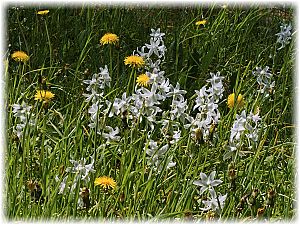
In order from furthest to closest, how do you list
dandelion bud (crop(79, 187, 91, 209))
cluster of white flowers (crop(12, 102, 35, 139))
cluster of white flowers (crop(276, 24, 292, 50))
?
cluster of white flowers (crop(276, 24, 292, 50)) < cluster of white flowers (crop(12, 102, 35, 139)) < dandelion bud (crop(79, 187, 91, 209))

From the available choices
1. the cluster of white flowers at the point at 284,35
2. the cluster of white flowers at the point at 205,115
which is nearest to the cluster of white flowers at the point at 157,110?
the cluster of white flowers at the point at 205,115

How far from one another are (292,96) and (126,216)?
1.42 metres

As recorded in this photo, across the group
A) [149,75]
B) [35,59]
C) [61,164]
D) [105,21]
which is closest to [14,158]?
[61,164]

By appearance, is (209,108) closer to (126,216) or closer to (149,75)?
(149,75)

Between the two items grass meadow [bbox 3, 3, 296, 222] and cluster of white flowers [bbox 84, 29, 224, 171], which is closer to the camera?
grass meadow [bbox 3, 3, 296, 222]

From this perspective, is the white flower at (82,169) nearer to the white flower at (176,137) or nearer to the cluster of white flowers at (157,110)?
the cluster of white flowers at (157,110)

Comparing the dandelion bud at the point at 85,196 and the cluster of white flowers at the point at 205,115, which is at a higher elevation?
the cluster of white flowers at the point at 205,115

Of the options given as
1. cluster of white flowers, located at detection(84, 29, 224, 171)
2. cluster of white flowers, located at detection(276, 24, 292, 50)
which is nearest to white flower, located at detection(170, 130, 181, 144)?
cluster of white flowers, located at detection(84, 29, 224, 171)

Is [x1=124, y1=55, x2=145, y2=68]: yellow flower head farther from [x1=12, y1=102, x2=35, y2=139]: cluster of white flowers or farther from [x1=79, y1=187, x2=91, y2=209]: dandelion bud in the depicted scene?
[x1=79, y1=187, x2=91, y2=209]: dandelion bud

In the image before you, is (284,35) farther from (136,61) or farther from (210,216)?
(210,216)

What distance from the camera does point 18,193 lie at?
218 cm

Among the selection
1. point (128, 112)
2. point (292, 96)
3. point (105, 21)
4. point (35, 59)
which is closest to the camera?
point (128, 112)

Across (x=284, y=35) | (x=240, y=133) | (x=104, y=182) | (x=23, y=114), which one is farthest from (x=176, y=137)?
(x=284, y=35)

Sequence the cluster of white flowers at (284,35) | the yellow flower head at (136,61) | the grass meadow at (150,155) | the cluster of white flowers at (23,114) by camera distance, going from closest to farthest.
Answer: the grass meadow at (150,155)
the cluster of white flowers at (23,114)
the yellow flower head at (136,61)
the cluster of white flowers at (284,35)
